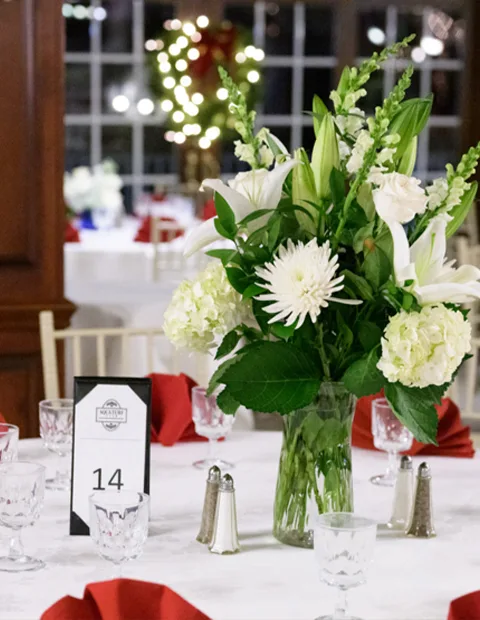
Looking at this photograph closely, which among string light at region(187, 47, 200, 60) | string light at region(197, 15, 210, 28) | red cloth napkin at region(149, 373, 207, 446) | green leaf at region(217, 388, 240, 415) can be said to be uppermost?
string light at region(197, 15, 210, 28)

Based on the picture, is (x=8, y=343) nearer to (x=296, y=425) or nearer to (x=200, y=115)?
(x=296, y=425)

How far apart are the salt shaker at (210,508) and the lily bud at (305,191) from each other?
0.38 m

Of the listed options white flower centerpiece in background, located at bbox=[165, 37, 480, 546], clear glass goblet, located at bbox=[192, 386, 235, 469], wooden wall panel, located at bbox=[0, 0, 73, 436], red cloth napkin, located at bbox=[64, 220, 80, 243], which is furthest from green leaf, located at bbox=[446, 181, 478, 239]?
red cloth napkin, located at bbox=[64, 220, 80, 243]

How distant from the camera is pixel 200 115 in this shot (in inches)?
292

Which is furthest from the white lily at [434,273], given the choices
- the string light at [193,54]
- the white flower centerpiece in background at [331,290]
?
→ the string light at [193,54]

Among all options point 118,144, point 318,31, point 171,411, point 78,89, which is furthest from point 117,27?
point 171,411

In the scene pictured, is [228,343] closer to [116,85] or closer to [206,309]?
[206,309]

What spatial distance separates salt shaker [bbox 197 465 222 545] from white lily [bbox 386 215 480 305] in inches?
15.5

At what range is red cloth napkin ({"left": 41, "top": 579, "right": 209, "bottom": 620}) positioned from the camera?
118 cm

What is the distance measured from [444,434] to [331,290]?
843 mm

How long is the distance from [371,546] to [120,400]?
445 millimetres

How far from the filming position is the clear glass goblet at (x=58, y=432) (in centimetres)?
179

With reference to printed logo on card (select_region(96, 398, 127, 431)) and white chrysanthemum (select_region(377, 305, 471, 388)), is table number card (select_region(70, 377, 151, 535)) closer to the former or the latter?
printed logo on card (select_region(96, 398, 127, 431))

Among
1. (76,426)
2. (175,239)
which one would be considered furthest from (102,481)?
(175,239)
